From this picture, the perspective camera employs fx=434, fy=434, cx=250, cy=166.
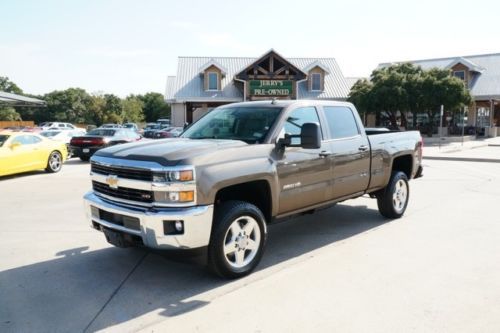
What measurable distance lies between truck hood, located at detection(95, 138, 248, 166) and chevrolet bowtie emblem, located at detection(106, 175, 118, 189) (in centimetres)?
22

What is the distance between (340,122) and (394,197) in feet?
6.13

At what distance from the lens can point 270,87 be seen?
32.5 meters

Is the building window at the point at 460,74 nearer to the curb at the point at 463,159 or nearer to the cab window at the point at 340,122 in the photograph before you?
the curb at the point at 463,159

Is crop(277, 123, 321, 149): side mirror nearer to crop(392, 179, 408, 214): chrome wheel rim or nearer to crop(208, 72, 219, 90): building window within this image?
crop(392, 179, 408, 214): chrome wheel rim

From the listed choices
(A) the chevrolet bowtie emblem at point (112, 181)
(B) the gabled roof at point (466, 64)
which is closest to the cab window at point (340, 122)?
(A) the chevrolet bowtie emblem at point (112, 181)

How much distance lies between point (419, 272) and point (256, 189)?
202 centimetres

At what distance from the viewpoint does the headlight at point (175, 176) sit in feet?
13.3

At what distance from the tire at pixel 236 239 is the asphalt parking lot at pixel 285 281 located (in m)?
0.17

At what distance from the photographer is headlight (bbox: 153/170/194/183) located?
407cm

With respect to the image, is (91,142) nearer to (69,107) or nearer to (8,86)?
(69,107)

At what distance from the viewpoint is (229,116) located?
567 centimetres

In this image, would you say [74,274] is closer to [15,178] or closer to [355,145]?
[355,145]

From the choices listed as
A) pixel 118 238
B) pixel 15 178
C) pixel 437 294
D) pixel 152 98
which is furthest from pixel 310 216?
pixel 152 98

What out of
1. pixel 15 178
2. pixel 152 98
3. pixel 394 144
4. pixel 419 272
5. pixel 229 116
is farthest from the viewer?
pixel 152 98
